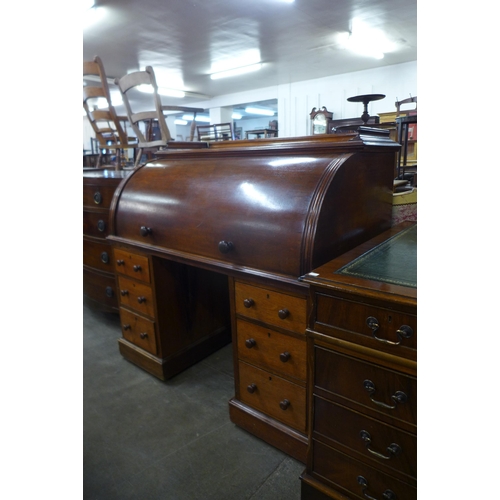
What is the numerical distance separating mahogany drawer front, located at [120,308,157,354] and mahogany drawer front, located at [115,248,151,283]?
0.25m

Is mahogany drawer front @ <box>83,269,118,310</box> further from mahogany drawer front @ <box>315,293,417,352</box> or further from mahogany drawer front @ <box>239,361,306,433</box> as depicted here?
mahogany drawer front @ <box>315,293,417,352</box>

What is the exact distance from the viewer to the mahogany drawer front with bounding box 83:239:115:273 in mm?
2637

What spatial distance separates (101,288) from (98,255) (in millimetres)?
245

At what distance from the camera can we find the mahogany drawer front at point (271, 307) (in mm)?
1354

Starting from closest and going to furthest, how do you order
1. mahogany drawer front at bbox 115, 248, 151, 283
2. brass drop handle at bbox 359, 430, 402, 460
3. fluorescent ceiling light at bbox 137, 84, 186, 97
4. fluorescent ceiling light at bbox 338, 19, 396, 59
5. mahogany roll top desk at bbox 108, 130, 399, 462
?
brass drop handle at bbox 359, 430, 402, 460 → mahogany roll top desk at bbox 108, 130, 399, 462 → mahogany drawer front at bbox 115, 248, 151, 283 → fluorescent ceiling light at bbox 338, 19, 396, 59 → fluorescent ceiling light at bbox 137, 84, 186, 97

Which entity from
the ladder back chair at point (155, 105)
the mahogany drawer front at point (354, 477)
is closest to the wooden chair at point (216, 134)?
the ladder back chair at point (155, 105)

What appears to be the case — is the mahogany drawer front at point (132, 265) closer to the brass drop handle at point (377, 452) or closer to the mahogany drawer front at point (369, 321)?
the mahogany drawer front at point (369, 321)

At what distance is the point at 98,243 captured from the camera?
2684 mm

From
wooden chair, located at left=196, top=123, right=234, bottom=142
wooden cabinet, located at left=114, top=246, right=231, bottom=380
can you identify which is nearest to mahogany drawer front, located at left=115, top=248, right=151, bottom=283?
wooden cabinet, located at left=114, top=246, right=231, bottom=380

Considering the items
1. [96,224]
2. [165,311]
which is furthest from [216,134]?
[165,311]

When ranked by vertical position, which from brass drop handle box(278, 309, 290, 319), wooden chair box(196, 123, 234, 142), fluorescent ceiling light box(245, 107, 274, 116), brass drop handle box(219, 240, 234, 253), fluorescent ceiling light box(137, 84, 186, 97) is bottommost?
brass drop handle box(278, 309, 290, 319)
